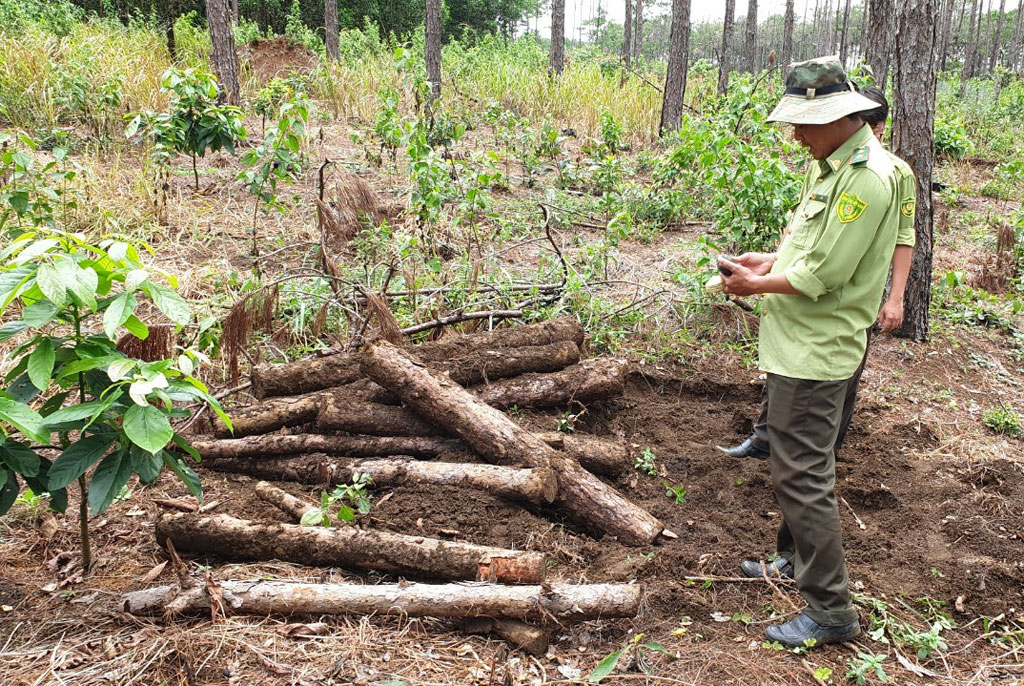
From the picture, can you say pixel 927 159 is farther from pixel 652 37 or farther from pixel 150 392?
pixel 652 37

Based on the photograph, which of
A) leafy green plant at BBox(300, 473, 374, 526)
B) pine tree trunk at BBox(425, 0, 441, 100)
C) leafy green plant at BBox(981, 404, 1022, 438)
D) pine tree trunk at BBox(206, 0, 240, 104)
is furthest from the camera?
pine tree trunk at BBox(425, 0, 441, 100)

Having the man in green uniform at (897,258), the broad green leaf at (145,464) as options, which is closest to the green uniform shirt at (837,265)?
the man in green uniform at (897,258)

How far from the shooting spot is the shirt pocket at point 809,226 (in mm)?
2430

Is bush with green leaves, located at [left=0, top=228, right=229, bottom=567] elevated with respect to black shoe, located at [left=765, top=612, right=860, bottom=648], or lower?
elevated

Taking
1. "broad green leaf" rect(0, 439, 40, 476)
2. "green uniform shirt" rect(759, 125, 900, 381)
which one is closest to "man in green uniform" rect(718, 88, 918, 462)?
"green uniform shirt" rect(759, 125, 900, 381)

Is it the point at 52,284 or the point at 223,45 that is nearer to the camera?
the point at 52,284

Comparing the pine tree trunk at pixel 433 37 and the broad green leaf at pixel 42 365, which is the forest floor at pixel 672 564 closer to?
the broad green leaf at pixel 42 365

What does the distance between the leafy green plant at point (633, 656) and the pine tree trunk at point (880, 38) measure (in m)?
4.36

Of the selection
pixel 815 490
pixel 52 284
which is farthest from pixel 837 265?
pixel 52 284

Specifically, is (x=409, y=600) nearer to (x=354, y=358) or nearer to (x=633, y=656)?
(x=633, y=656)

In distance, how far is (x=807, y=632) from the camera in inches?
96.1

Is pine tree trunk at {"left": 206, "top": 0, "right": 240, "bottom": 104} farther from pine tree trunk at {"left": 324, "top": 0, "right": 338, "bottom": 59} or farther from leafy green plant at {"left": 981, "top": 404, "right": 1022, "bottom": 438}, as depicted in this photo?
leafy green plant at {"left": 981, "top": 404, "right": 1022, "bottom": 438}

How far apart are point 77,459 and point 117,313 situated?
0.52m

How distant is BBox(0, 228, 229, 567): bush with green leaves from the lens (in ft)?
6.66
